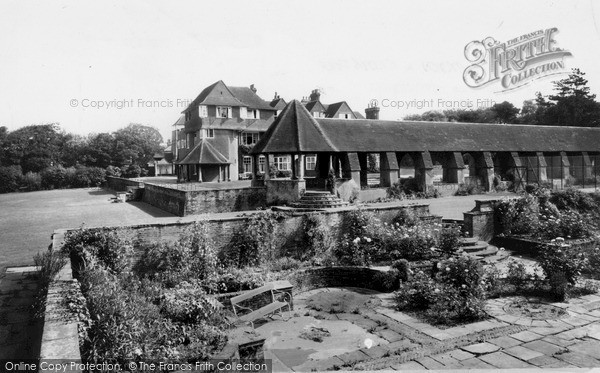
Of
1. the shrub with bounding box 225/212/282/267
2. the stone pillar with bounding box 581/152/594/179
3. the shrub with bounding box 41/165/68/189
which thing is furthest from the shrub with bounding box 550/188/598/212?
the shrub with bounding box 41/165/68/189

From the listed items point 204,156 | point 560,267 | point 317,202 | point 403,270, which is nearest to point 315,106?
point 204,156

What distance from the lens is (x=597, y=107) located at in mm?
52438

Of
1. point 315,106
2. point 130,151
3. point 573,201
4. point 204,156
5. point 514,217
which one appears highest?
point 315,106

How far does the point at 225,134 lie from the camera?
147ft

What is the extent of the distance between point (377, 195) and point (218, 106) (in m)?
25.2

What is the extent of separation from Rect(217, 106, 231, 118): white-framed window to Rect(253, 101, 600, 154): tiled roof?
19486mm

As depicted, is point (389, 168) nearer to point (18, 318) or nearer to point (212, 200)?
point (212, 200)

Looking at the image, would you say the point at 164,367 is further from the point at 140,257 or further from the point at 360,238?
the point at 360,238

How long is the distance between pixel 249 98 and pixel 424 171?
90.2 ft

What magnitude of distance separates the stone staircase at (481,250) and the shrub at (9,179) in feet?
181

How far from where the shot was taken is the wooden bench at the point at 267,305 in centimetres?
782

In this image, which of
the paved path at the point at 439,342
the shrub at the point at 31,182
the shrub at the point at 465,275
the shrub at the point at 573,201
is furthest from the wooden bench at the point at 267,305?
the shrub at the point at 31,182

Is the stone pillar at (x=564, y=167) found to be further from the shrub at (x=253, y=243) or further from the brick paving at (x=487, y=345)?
the shrub at (x=253, y=243)

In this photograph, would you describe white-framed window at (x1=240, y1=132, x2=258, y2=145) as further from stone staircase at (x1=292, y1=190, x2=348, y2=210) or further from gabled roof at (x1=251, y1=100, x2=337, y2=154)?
stone staircase at (x1=292, y1=190, x2=348, y2=210)
